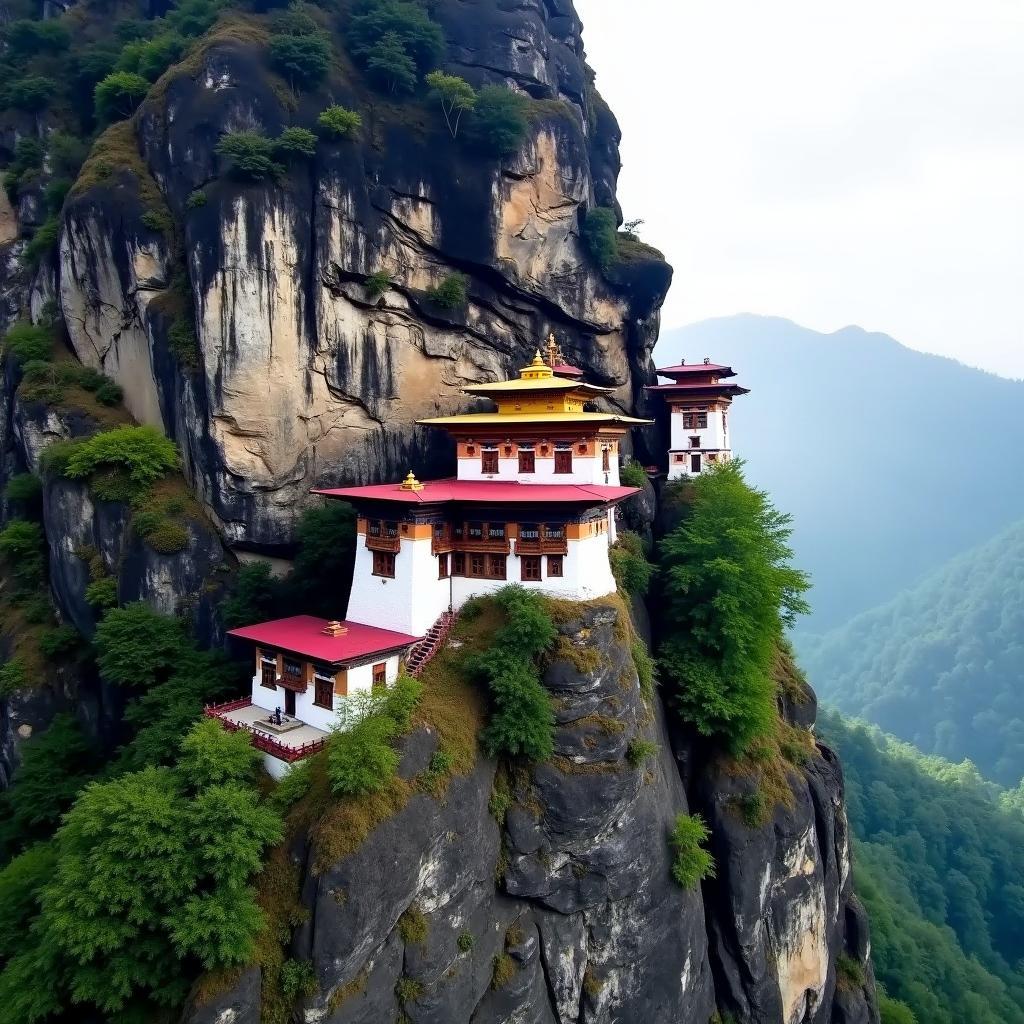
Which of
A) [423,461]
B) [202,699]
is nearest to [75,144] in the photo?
→ [423,461]

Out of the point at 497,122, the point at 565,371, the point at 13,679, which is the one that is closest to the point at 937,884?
the point at 565,371

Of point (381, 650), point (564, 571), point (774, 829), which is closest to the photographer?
point (381, 650)

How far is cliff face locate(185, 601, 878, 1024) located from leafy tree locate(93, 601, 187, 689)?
10586 millimetres

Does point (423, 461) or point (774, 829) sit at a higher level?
point (423, 461)

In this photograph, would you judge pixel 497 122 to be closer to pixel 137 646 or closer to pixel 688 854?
pixel 137 646

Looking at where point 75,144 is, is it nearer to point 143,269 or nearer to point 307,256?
point 143,269

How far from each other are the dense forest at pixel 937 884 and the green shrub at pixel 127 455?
40031 mm

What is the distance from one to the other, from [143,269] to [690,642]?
25.6m

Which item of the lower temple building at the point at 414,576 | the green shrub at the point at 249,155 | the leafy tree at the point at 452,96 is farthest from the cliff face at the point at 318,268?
the lower temple building at the point at 414,576

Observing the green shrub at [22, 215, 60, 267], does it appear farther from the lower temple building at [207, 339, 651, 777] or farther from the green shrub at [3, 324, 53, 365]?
the lower temple building at [207, 339, 651, 777]

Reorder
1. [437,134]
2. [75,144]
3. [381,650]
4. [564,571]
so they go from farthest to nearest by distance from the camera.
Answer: [75,144]
[437,134]
[564,571]
[381,650]

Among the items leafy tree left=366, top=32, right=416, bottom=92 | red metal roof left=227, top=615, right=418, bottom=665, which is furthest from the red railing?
leafy tree left=366, top=32, right=416, bottom=92

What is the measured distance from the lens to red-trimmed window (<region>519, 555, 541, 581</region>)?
20453 millimetres

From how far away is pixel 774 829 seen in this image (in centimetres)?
2236
